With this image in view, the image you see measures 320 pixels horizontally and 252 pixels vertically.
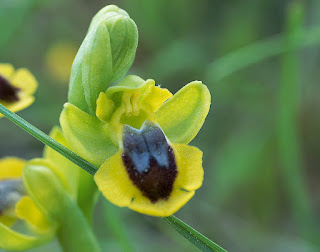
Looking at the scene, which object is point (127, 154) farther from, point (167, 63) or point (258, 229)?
point (167, 63)

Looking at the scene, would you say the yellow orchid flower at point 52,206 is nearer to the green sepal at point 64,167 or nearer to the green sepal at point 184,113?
the green sepal at point 64,167

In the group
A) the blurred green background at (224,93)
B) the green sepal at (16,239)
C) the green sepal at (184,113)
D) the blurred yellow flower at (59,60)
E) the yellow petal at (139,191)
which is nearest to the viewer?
the yellow petal at (139,191)

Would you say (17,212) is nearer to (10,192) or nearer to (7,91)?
(10,192)

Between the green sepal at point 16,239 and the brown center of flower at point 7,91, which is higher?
the brown center of flower at point 7,91

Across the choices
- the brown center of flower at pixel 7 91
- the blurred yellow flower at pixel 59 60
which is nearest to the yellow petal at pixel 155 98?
the brown center of flower at pixel 7 91

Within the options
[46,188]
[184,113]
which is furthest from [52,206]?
[184,113]

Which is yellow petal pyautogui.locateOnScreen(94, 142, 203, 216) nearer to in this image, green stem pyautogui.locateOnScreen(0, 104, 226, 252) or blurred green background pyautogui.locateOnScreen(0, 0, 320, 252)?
green stem pyautogui.locateOnScreen(0, 104, 226, 252)

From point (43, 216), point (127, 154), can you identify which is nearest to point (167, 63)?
point (43, 216)
